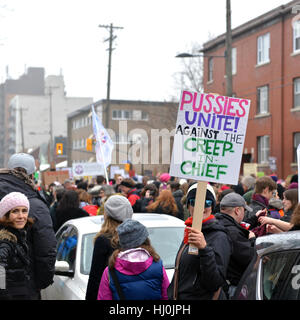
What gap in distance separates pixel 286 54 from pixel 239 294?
28064 millimetres

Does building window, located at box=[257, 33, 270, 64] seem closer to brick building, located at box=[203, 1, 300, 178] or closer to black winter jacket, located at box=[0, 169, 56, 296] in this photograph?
brick building, located at box=[203, 1, 300, 178]

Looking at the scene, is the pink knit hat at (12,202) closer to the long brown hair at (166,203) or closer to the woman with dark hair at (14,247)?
the woman with dark hair at (14,247)

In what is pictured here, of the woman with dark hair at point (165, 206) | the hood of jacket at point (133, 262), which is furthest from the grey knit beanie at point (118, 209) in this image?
the woman with dark hair at point (165, 206)

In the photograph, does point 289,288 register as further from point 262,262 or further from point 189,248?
point 189,248

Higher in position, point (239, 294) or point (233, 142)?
point (233, 142)

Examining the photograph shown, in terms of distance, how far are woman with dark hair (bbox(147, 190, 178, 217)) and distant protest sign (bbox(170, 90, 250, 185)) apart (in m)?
5.20

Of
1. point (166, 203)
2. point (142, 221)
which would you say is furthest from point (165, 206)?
point (142, 221)

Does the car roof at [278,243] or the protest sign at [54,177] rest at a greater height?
the car roof at [278,243]

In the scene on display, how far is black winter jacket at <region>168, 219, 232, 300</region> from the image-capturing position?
3.70m

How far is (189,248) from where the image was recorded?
3771 millimetres

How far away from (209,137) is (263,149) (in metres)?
29.0

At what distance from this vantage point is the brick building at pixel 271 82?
29688 mm

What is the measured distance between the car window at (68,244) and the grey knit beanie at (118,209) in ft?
5.32
